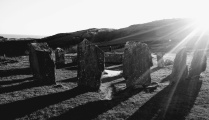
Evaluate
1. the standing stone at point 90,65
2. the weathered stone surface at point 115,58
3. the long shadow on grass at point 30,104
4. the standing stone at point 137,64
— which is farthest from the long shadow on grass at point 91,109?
the weathered stone surface at point 115,58

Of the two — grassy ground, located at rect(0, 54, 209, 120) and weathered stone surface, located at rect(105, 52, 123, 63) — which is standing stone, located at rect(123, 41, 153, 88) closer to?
grassy ground, located at rect(0, 54, 209, 120)

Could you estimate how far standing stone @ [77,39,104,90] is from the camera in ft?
35.7

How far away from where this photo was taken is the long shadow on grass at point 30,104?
7.67 metres

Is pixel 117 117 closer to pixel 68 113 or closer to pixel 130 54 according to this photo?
pixel 68 113

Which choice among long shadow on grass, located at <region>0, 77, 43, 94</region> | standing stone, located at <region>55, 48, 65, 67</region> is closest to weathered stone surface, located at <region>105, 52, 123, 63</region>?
standing stone, located at <region>55, 48, 65, 67</region>

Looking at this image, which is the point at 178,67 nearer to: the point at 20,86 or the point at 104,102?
the point at 104,102

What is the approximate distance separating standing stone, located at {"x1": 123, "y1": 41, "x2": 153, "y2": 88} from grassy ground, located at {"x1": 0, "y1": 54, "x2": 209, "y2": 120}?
2.37ft

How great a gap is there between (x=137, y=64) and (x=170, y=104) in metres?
3.37

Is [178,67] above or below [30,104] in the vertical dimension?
above

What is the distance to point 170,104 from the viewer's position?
28.0 feet

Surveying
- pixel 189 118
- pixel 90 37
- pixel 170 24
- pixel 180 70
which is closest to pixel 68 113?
pixel 189 118

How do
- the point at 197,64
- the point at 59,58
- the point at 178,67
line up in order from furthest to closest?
the point at 59,58
the point at 197,64
the point at 178,67

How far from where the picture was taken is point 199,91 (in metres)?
10.3

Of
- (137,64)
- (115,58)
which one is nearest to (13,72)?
(115,58)
